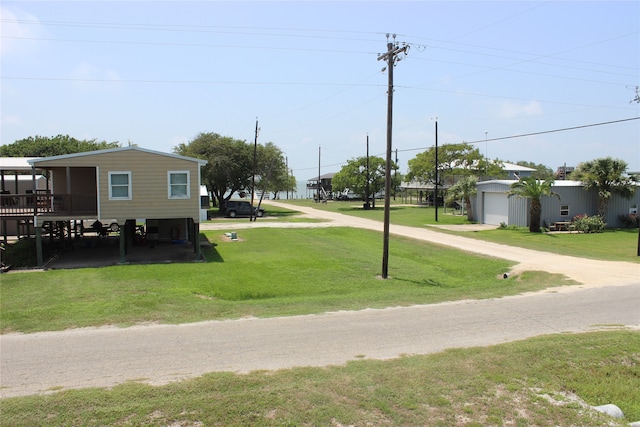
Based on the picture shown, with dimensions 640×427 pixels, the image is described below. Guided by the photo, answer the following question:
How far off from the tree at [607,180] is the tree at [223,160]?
1229 inches

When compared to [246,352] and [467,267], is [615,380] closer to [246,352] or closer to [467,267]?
[246,352]

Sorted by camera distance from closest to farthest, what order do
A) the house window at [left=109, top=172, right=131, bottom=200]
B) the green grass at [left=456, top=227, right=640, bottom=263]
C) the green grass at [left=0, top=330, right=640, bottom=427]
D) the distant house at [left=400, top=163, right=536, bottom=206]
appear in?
the green grass at [left=0, top=330, right=640, bottom=427] < the house window at [left=109, top=172, right=131, bottom=200] < the green grass at [left=456, top=227, right=640, bottom=263] < the distant house at [left=400, top=163, right=536, bottom=206]

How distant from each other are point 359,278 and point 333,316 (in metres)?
6.50

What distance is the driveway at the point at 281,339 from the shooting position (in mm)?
7750

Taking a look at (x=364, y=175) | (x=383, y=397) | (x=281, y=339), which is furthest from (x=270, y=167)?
(x=383, y=397)

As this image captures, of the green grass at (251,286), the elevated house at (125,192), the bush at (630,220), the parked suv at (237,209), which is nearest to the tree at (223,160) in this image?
the parked suv at (237,209)

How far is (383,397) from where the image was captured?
6.63 meters

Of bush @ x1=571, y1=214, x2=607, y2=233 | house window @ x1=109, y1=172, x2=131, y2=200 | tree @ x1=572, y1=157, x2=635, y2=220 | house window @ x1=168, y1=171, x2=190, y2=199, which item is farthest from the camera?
tree @ x1=572, y1=157, x2=635, y2=220

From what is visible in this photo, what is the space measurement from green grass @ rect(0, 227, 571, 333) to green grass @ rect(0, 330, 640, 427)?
4.53 metres

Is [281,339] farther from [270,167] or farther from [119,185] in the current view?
[270,167]

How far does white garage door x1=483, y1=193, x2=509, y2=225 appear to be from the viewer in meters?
36.6

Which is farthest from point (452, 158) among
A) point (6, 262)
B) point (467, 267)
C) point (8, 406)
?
point (8, 406)

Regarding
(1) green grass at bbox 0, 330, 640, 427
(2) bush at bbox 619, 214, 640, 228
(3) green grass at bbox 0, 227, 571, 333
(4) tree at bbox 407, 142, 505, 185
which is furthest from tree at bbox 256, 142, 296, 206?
(1) green grass at bbox 0, 330, 640, 427

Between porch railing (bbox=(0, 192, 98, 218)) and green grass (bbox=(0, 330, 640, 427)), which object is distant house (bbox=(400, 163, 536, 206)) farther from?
green grass (bbox=(0, 330, 640, 427))
